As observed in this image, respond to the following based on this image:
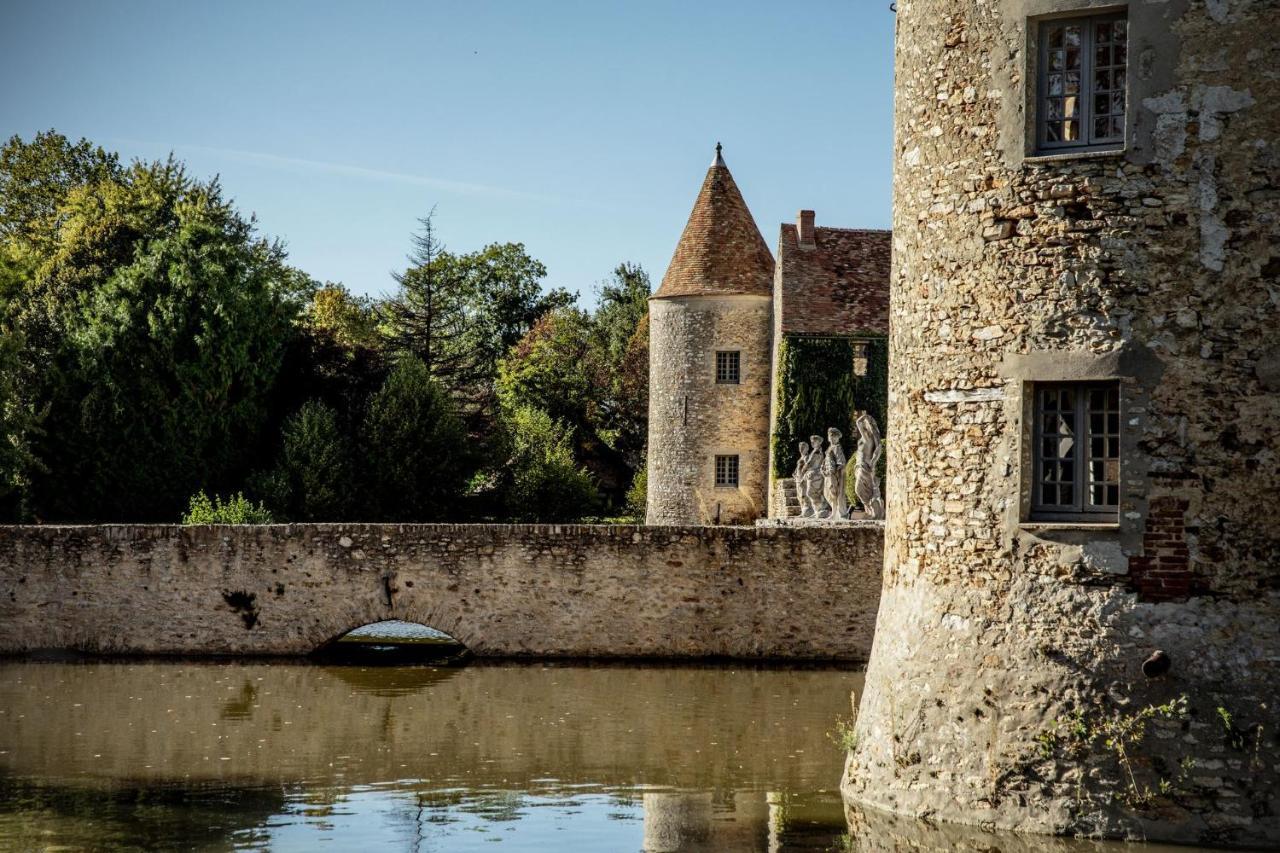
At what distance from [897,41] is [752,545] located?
427 inches

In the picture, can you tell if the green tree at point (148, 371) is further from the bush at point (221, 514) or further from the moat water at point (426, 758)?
the moat water at point (426, 758)

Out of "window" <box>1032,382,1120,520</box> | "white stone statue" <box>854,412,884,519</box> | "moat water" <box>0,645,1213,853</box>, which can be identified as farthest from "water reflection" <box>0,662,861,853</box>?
"white stone statue" <box>854,412,884,519</box>

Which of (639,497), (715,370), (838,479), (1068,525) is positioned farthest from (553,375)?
(1068,525)

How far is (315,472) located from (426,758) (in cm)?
2311

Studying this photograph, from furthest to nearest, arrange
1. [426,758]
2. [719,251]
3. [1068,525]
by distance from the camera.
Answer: [719,251]
[426,758]
[1068,525]

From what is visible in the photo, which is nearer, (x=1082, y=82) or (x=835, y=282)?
(x=1082, y=82)

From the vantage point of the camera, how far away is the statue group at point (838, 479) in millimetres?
22641

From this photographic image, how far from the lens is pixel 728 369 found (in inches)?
1475

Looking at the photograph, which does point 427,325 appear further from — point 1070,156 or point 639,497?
point 1070,156

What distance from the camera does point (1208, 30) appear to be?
9828mm

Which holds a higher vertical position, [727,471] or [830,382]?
[830,382]

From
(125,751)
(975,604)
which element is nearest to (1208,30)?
(975,604)

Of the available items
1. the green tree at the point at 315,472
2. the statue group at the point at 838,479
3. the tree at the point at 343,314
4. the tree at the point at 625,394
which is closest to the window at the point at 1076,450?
the statue group at the point at 838,479

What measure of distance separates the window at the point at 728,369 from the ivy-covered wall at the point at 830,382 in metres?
3.79
